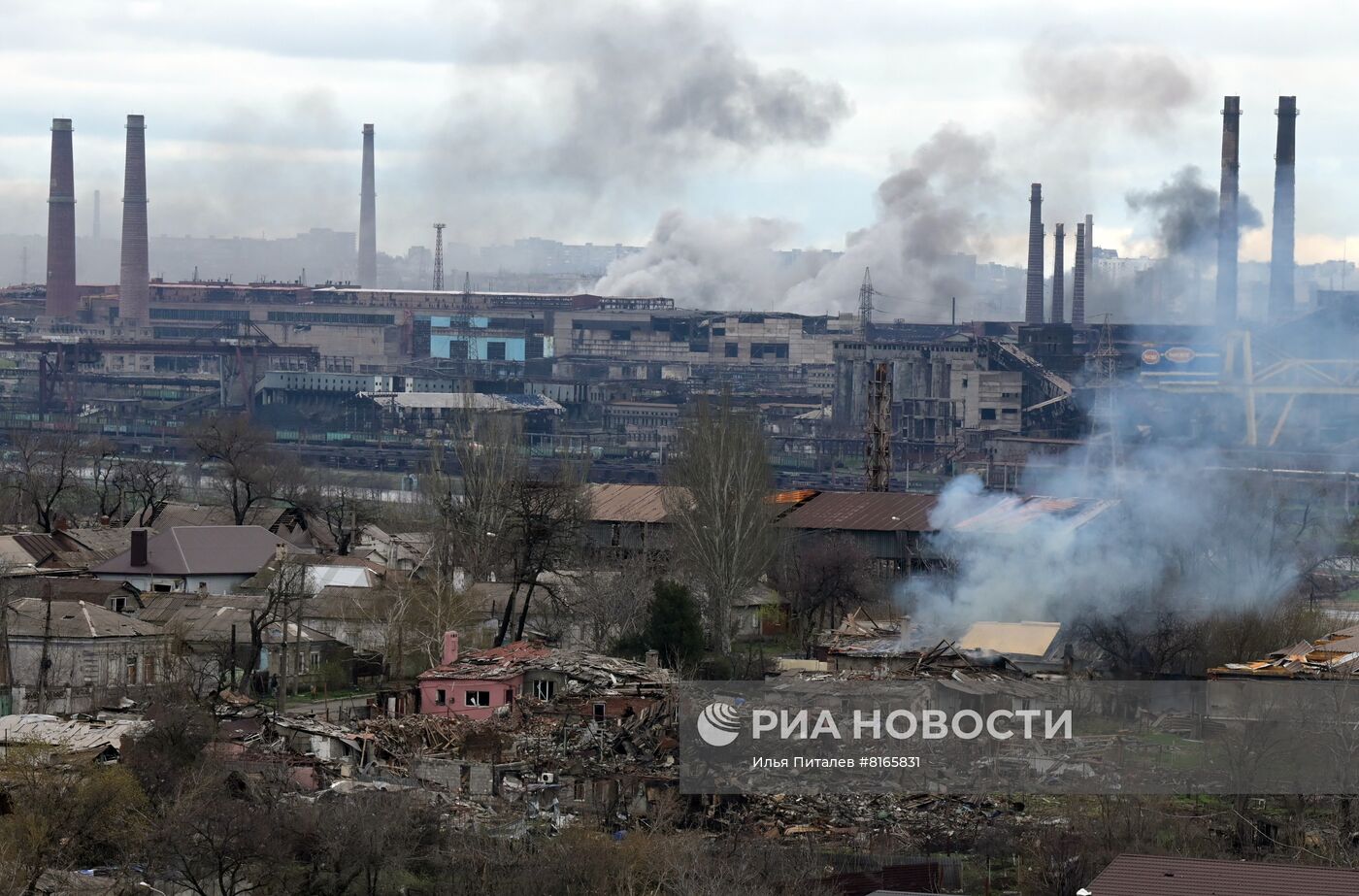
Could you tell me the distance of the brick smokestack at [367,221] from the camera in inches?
4894

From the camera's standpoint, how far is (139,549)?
1296 inches

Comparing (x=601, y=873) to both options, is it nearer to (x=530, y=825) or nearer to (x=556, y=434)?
(x=530, y=825)

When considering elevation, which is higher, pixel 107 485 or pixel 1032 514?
pixel 1032 514

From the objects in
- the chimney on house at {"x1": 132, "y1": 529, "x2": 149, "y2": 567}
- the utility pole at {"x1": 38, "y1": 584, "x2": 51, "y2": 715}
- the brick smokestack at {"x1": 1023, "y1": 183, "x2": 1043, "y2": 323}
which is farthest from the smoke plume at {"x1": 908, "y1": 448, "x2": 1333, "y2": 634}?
the brick smokestack at {"x1": 1023, "y1": 183, "x2": 1043, "y2": 323}

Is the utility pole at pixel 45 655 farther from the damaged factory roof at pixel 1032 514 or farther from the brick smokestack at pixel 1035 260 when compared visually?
the brick smokestack at pixel 1035 260

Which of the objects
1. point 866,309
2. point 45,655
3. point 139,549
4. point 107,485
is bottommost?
point 45,655

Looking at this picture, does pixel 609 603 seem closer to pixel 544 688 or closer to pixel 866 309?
pixel 544 688

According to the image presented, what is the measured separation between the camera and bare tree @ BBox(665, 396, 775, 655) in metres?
29.6

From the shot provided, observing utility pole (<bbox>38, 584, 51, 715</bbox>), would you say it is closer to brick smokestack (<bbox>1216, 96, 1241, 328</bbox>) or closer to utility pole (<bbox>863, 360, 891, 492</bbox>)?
utility pole (<bbox>863, 360, 891, 492</bbox>)

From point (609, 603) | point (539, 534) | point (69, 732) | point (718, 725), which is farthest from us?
point (539, 534)

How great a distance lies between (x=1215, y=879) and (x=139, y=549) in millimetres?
21759

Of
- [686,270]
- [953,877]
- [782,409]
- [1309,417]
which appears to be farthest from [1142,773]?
[686,270]

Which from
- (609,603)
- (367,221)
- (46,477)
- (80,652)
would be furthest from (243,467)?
(367,221)

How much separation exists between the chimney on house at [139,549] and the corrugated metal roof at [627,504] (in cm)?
719
